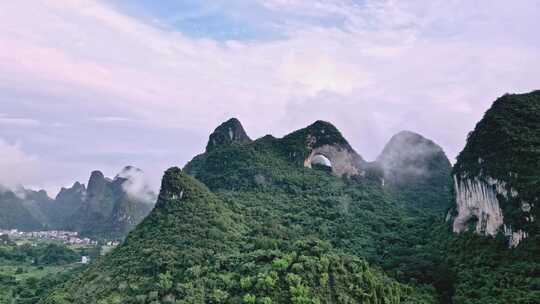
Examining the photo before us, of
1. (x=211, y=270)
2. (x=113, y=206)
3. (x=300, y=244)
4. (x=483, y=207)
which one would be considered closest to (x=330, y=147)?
(x=483, y=207)

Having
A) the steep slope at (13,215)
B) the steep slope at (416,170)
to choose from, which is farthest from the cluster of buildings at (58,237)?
the steep slope at (416,170)

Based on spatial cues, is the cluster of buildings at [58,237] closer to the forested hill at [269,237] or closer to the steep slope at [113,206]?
the steep slope at [113,206]

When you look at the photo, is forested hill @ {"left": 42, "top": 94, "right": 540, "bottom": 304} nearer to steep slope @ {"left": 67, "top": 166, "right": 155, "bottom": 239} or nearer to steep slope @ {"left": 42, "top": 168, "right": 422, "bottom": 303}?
steep slope @ {"left": 42, "top": 168, "right": 422, "bottom": 303}

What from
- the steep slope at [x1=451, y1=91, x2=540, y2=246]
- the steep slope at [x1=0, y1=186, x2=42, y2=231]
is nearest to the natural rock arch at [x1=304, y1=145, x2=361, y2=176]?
the steep slope at [x1=451, y1=91, x2=540, y2=246]

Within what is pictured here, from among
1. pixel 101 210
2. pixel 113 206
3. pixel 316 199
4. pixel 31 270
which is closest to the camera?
pixel 316 199

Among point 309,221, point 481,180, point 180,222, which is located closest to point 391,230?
point 309,221

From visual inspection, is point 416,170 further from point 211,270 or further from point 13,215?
point 13,215
